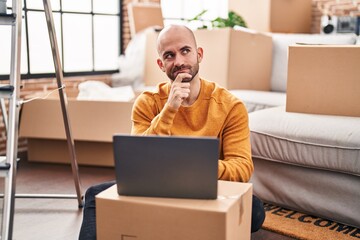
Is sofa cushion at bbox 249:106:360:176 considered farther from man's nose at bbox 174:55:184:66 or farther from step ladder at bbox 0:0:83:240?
step ladder at bbox 0:0:83:240

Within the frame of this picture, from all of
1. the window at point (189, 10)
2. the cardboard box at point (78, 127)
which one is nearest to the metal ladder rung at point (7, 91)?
the cardboard box at point (78, 127)

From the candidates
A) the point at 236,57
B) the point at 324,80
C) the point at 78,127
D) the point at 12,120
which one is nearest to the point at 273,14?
the point at 236,57

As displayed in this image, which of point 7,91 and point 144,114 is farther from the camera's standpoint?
point 144,114

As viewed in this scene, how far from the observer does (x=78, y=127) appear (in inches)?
110

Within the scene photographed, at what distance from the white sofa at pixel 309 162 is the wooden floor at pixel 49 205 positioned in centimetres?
26

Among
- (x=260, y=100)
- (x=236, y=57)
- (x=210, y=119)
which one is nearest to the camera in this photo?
(x=210, y=119)

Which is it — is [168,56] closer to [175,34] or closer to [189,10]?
[175,34]

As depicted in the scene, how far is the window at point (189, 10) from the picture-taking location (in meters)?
4.58

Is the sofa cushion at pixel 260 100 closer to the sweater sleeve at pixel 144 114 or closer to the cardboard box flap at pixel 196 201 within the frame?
the sweater sleeve at pixel 144 114

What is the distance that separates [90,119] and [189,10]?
248 cm

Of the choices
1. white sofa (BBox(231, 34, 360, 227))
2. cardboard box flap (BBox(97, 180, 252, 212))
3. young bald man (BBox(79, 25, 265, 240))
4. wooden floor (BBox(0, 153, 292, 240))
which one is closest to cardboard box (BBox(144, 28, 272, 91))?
white sofa (BBox(231, 34, 360, 227))

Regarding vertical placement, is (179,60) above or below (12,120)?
above

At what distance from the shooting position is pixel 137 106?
160 cm

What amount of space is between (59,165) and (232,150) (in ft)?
5.78
